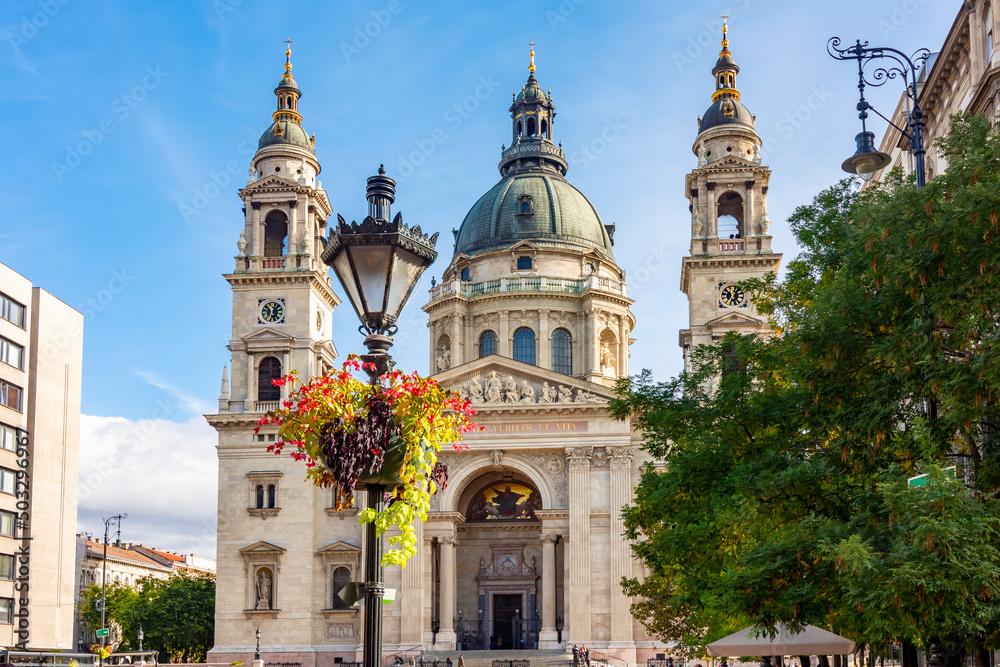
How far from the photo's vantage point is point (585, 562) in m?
53.8

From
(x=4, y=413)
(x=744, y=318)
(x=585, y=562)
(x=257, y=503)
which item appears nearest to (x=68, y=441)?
(x=4, y=413)

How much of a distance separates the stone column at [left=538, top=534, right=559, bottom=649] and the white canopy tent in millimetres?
34686

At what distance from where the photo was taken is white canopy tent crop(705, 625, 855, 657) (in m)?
19.3

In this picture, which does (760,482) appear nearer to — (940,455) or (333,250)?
(940,455)

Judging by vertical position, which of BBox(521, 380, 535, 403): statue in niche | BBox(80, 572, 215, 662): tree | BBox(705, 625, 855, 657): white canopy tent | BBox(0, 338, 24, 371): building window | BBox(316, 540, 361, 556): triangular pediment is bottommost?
Answer: BBox(80, 572, 215, 662): tree

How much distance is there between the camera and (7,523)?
162 ft

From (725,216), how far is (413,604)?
2638cm

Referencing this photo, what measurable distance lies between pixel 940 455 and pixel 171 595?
7360cm

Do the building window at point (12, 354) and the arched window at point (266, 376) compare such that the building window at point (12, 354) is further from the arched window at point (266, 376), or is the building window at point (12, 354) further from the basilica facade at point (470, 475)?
the arched window at point (266, 376)

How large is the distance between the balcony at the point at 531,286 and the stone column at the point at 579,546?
1497 centimetres

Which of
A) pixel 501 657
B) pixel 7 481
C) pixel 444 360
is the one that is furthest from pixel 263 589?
pixel 444 360

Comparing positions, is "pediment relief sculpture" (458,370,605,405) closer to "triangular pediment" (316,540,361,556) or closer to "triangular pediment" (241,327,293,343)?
"triangular pediment" (316,540,361,556)

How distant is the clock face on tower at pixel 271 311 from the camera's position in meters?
60.2

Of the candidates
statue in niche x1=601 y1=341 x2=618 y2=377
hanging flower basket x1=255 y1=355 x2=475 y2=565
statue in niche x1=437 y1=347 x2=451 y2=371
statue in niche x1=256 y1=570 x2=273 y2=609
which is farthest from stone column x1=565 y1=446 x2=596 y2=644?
hanging flower basket x1=255 y1=355 x2=475 y2=565
